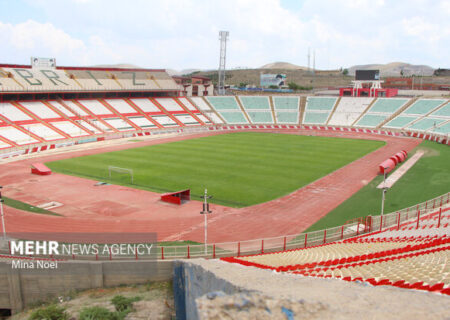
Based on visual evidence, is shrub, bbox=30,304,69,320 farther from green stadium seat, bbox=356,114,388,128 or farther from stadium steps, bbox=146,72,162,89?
stadium steps, bbox=146,72,162,89

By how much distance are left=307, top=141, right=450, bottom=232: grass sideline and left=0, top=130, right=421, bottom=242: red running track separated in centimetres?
83

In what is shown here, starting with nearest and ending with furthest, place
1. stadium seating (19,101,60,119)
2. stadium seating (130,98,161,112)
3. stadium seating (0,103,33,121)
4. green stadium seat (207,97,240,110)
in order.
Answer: stadium seating (0,103,33,121), stadium seating (19,101,60,119), stadium seating (130,98,161,112), green stadium seat (207,97,240,110)

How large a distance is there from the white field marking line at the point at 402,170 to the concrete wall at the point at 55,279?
22.9 metres

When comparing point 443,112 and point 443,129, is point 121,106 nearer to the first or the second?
point 443,129

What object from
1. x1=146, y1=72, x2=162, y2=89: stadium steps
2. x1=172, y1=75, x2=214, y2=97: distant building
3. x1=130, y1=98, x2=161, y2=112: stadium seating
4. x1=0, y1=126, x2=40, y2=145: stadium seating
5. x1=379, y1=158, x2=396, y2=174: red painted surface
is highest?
x1=146, y1=72, x2=162, y2=89: stadium steps

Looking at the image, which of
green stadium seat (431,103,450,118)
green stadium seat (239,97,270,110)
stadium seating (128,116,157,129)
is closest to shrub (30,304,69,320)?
stadium seating (128,116,157,129)

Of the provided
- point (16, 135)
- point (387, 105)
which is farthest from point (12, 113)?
point (387, 105)

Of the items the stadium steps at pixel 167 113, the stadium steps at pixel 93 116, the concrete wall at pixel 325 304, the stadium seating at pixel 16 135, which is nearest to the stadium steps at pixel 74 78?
the stadium steps at pixel 93 116

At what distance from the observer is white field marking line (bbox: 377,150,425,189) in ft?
110

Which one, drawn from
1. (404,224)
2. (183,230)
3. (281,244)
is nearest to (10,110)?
(183,230)

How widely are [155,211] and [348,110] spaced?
6675 cm

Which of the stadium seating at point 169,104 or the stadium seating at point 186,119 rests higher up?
the stadium seating at point 169,104

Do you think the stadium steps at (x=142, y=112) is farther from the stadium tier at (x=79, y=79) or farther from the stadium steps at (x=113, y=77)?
the stadium steps at (x=113, y=77)

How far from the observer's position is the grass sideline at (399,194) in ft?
85.3
